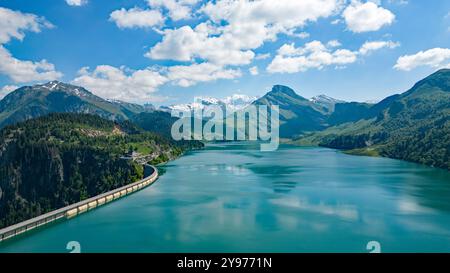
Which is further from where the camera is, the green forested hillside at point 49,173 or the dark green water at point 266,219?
the green forested hillside at point 49,173

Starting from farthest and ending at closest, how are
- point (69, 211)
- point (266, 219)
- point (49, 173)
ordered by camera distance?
point (49, 173) < point (69, 211) < point (266, 219)

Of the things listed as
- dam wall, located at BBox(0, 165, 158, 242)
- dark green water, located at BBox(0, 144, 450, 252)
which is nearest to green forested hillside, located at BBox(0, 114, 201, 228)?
dam wall, located at BBox(0, 165, 158, 242)

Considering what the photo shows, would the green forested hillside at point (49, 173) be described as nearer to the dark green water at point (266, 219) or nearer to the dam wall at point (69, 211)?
the dam wall at point (69, 211)

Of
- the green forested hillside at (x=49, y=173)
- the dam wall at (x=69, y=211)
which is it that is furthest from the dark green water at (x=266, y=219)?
the green forested hillside at (x=49, y=173)

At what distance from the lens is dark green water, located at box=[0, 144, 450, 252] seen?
195 feet

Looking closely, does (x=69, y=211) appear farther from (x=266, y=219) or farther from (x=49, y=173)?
(x=49, y=173)

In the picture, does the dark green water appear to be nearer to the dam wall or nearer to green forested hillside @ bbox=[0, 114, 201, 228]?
the dam wall

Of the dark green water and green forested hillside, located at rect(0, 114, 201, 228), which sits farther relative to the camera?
green forested hillside, located at rect(0, 114, 201, 228)

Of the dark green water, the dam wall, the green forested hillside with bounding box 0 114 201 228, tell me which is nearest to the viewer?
the dark green water

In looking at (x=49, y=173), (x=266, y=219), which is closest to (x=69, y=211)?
(x=266, y=219)

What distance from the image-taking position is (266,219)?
75.2 metres

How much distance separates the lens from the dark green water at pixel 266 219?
5944 centimetres

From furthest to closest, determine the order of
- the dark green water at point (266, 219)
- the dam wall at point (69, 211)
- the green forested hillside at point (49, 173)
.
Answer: the green forested hillside at point (49, 173), the dam wall at point (69, 211), the dark green water at point (266, 219)

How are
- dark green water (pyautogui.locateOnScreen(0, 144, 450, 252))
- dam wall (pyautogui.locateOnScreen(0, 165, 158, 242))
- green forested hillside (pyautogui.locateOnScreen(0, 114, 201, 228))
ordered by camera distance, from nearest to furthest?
1. dark green water (pyautogui.locateOnScreen(0, 144, 450, 252))
2. dam wall (pyautogui.locateOnScreen(0, 165, 158, 242))
3. green forested hillside (pyautogui.locateOnScreen(0, 114, 201, 228))
